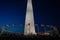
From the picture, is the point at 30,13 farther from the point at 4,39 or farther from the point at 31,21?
the point at 4,39

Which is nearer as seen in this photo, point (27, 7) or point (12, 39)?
point (12, 39)

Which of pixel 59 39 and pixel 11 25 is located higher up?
pixel 11 25

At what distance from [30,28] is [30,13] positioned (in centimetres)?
543

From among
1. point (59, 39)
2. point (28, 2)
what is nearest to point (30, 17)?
point (28, 2)

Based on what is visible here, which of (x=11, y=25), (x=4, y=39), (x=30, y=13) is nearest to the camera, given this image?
(x=4, y=39)

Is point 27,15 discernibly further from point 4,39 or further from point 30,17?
point 4,39

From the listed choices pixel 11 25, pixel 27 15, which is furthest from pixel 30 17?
pixel 11 25

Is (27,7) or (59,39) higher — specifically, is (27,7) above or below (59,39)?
above

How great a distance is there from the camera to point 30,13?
59.4 m

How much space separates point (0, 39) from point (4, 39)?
0.47 m

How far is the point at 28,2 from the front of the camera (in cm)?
5953

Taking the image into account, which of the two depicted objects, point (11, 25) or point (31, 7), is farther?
point (11, 25)

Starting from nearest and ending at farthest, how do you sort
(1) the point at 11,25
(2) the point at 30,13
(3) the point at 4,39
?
(3) the point at 4,39
(2) the point at 30,13
(1) the point at 11,25

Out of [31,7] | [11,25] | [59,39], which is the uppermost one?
[31,7]
